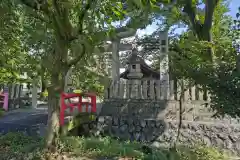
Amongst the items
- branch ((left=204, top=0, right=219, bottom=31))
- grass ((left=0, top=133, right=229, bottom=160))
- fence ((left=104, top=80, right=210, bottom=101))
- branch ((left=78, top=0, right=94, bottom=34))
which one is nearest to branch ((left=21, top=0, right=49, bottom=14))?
branch ((left=78, top=0, right=94, bottom=34))

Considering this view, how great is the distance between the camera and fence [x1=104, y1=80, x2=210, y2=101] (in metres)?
6.25

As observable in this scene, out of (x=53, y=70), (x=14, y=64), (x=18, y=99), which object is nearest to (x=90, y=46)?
(x=53, y=70)

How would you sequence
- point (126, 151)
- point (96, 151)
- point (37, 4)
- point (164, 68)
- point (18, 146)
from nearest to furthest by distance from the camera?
point (37, 4) < point (126, 151) < point (96, 151) < point (18, 146) < point (164, 68)

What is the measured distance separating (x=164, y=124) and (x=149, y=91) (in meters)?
1.15

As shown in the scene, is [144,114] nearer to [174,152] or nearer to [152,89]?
[152,89]

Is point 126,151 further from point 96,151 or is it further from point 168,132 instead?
point 168,132

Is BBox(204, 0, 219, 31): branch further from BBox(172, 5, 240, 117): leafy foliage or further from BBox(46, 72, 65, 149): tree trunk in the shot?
BBox(46, 72, 65, 149): tree trunk

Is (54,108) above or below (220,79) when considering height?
below

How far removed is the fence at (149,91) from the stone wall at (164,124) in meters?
0.19

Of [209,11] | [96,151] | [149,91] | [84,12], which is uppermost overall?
[209,11]

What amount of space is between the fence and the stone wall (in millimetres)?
192

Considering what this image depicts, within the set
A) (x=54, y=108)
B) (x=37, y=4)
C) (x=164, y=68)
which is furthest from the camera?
(x=164, y=68)

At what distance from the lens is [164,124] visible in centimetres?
609

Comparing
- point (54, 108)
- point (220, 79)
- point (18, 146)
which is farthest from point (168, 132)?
point (18, 146)
